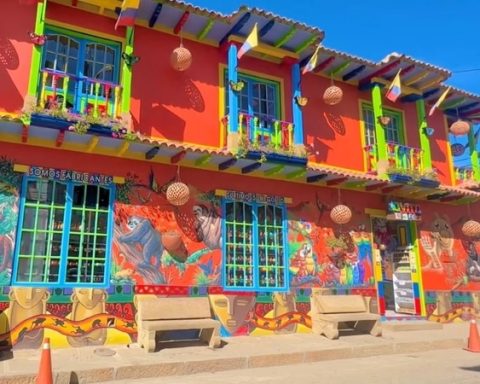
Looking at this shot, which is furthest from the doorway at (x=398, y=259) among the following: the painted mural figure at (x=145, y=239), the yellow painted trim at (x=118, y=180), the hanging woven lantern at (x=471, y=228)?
the yellow painted trim at (x=118, y=180)

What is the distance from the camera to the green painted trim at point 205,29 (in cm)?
1038

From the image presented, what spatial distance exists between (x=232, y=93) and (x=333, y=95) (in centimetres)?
301

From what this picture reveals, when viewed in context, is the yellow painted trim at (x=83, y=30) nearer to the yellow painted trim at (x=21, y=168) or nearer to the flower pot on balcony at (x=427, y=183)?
the yellow painted trim at (x=21, y=168)

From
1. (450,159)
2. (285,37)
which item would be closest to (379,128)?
(285,37)

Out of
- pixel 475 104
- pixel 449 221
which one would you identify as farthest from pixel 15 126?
pixel 475 104

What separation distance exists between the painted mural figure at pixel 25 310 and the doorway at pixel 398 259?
8.82 m

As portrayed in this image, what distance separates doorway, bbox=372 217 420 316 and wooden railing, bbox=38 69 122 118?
7.86 m

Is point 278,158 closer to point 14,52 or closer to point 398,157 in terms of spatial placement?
point 398,157

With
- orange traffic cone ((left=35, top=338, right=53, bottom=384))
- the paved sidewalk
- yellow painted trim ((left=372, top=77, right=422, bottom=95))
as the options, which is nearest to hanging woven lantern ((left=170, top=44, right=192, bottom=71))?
yellow painted trim ((left=372, top=77, right=422, bottom=95))

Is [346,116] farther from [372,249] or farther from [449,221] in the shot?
[449,221]

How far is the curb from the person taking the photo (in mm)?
6344

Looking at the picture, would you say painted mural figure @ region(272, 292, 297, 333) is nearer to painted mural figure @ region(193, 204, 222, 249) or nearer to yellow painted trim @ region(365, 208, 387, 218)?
painted mural figure @ region(193, 204, 222, 249)

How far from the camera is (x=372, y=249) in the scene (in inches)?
479

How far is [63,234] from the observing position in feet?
28.0
